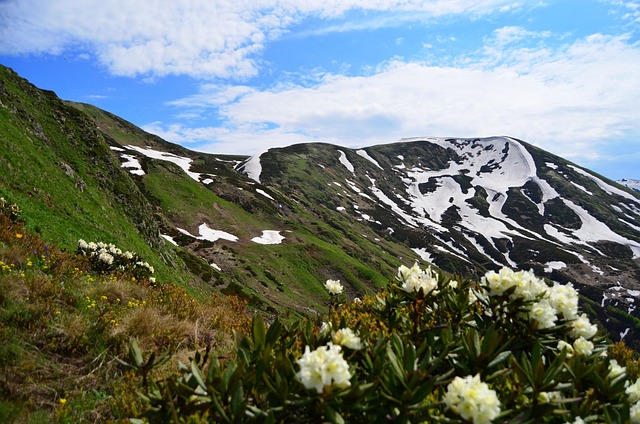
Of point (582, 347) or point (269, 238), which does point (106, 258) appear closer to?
point (582, 347)

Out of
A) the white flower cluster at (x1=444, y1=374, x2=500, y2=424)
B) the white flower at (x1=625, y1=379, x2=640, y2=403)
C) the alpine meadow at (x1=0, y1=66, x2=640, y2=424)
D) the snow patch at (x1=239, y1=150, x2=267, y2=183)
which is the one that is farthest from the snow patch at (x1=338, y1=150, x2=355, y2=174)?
the white flower cluster at (x1=444, y1=374, x2=500, y2=424)

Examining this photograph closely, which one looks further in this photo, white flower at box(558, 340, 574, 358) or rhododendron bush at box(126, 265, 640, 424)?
white flower at box(558, 340, 574, 358)

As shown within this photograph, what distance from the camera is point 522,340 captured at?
14.1 feet

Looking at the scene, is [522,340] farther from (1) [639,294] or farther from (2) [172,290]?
(1) [639,294]

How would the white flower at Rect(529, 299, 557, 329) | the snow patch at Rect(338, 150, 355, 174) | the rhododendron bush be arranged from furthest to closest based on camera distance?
the snow patch at Rect(338, 150, 355, 174)
the white flower at Rect(529, 299, 557, 329)
the rhododendron bush

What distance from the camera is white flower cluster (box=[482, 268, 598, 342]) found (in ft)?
13.5

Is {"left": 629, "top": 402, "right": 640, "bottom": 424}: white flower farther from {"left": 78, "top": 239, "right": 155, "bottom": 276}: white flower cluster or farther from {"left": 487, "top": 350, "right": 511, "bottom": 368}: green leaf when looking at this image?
{"left": 78, "top": 239, "right": 155, "bottom": 276}: white flower cluster

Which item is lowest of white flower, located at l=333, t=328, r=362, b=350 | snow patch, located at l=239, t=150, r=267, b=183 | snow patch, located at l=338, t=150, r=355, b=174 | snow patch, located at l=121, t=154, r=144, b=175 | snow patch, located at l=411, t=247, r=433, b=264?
snow patch, located at l=411, t=247, r=433, b=264

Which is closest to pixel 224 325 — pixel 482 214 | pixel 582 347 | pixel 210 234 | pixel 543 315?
pixel 543 315

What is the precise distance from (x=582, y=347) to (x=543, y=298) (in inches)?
24.1

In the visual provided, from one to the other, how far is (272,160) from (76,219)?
134850mm

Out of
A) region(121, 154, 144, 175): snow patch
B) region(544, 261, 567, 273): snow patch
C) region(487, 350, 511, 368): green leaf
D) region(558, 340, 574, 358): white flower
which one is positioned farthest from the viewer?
region(544, 261, 567, 273): snow patch

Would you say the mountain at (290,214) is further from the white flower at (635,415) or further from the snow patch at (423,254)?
the white flower at (635,415)

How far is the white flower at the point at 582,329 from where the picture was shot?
Answer: 4281mm
